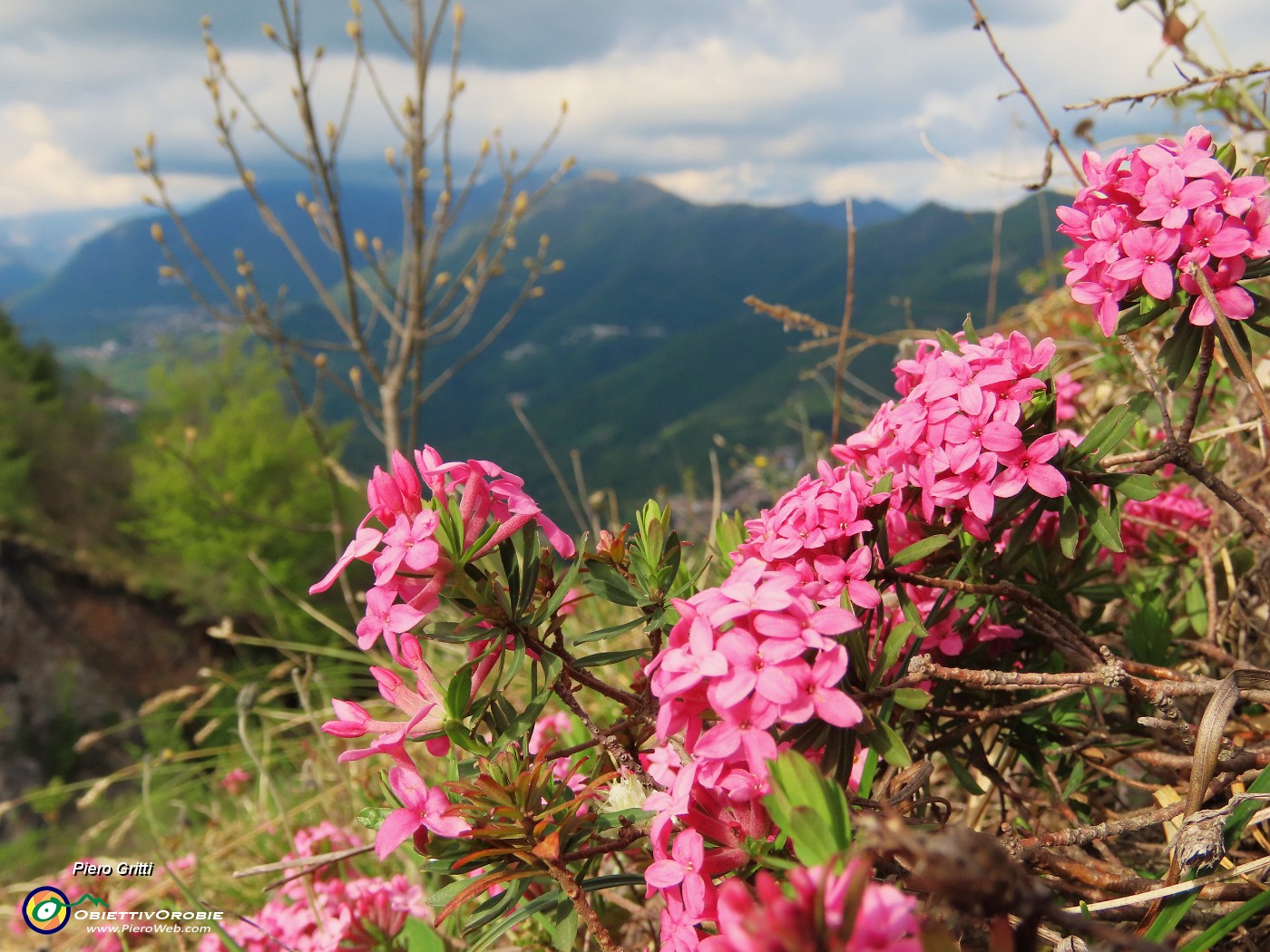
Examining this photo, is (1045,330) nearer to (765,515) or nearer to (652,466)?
(765,515)

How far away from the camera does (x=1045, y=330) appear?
4.26m

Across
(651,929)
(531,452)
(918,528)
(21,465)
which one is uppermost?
(918,528)

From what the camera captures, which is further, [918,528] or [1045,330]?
[1045,330]

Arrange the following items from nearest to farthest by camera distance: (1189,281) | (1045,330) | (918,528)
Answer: (1189,281), (918,528), (1045,330)

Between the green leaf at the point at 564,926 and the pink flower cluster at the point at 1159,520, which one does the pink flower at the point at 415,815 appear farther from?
the pink flower cluster at the point at 1159,520

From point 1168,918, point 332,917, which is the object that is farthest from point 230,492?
point 1168,918

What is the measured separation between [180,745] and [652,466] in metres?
Result: 105

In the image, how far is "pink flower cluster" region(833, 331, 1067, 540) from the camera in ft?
4.10

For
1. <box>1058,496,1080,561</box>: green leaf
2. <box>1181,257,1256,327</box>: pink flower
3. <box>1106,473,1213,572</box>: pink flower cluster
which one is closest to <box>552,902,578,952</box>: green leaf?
<box>1058,496,1080,561</box>: green leaf

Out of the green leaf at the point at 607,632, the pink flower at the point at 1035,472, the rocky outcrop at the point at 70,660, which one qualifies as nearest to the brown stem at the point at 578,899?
the green leaf at the point at 607,632

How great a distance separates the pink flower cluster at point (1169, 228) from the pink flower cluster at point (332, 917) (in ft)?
6.30

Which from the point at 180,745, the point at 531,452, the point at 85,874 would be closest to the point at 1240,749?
the point at 85,874

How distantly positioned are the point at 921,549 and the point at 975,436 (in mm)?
207

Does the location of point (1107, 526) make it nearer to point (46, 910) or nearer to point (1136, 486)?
point (1136, 486)
